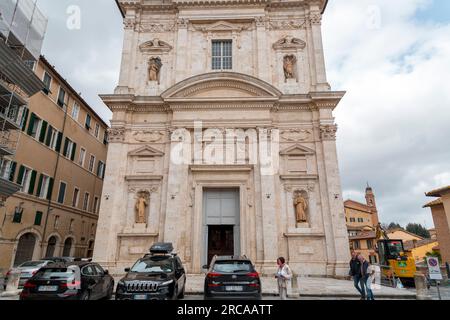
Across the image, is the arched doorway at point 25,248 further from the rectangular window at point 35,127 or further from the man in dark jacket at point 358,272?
the man in dark jacket at point 358,272

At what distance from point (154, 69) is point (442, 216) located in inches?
965

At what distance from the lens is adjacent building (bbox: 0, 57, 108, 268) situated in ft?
63.6

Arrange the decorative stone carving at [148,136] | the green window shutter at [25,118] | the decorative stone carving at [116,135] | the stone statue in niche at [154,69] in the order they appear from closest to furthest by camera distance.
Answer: the decorative stone carving at [116,135] → the decorative stone carving at [148,136] → the green window shutter at [25,118] → the stone statue in niche at [154,69]

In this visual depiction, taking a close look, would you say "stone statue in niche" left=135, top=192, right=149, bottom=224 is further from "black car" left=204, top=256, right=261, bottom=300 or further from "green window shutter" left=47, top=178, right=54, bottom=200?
"black car" left=204, top=256, right=261, bottom=300

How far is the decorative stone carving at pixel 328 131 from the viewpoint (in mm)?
18359

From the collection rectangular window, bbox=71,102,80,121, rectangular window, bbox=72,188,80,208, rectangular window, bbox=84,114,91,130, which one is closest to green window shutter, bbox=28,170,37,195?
rectangular window, bbox=72,188,80,208

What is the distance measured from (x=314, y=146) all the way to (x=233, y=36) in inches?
411

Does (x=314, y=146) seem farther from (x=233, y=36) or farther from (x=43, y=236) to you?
(x=43, y=236)

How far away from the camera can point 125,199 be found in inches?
712

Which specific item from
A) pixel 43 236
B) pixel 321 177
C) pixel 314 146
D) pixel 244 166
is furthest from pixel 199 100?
pixel 43 236

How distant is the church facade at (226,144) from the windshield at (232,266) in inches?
294

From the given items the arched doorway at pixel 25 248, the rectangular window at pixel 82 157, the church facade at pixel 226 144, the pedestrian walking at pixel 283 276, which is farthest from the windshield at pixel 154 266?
the rectangular window at pixel 82 157

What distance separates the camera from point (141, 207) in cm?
1767
